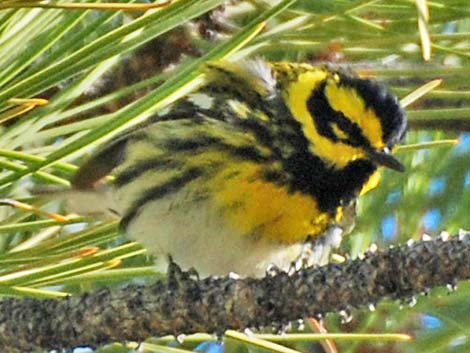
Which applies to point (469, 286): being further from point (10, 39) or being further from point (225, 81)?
point (10, 39)

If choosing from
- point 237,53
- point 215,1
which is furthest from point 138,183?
point 215,1

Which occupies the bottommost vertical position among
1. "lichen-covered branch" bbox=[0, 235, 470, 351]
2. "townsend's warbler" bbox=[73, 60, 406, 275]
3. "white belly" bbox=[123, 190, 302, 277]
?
"lichen-covered branch" bbox=[0, 235, 470, 351]

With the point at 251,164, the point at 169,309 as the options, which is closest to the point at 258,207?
the point at 251,164

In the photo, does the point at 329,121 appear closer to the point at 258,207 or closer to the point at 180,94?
the point at 258,207

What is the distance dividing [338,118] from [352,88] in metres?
0.07

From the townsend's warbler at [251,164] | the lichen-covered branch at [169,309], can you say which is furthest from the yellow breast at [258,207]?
the lichen-covered branch at [169,309]

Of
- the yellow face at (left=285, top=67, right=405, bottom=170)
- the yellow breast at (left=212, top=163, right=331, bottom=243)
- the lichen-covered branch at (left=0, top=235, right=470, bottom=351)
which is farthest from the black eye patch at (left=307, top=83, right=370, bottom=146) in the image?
the lichen-covered branch at (left=0, top=235, right=470, bottom=351)

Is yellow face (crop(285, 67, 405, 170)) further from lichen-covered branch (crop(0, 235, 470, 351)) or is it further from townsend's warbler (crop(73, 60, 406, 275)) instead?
lichen-covered branch (crop(0, 235, 470, 351))

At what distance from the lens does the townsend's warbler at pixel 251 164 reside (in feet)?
4.03

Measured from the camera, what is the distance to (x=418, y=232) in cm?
141

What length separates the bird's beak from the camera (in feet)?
4.15

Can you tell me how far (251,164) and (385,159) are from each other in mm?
154

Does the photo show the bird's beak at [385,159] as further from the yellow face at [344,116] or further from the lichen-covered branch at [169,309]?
the lichen-covered branch at [169,309]

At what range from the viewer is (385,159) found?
4.16 feet
